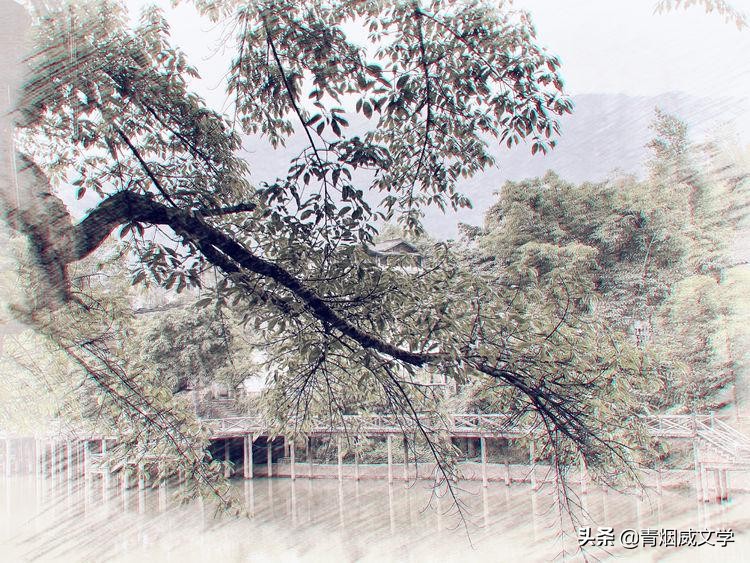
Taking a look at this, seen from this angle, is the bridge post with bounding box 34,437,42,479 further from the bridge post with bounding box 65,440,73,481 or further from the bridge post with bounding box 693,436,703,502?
the bridge post with bounding box 693,436,703,502

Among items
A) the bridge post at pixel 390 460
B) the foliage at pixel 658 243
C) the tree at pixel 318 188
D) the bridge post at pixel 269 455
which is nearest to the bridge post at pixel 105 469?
the tree at pixel 318 188

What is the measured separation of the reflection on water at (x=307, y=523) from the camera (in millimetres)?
1234

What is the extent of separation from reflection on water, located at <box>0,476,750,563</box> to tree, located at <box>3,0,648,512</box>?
0.34 m

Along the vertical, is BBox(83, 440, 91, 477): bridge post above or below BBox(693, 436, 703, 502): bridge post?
above

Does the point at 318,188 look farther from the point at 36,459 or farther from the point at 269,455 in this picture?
the point at 36,459

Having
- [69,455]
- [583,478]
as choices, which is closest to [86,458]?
[69,455]

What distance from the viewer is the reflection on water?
4.05 feet

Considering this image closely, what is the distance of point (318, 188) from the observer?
0.96 metres

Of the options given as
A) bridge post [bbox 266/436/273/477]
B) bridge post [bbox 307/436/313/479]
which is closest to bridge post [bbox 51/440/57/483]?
bridge post [bbox 266/436/273/477]

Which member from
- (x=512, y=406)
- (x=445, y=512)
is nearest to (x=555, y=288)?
(x=512, y=406)

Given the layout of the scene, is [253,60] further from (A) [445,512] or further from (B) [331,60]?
(A) [445,512]

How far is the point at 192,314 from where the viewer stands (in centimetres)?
123

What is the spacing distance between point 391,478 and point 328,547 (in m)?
0.48

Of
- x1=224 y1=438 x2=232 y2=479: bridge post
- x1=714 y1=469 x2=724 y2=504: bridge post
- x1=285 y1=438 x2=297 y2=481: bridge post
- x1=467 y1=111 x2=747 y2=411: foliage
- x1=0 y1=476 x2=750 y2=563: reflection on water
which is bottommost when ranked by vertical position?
x1=0 y1=476 x2=750 y2=563: reflection on water
